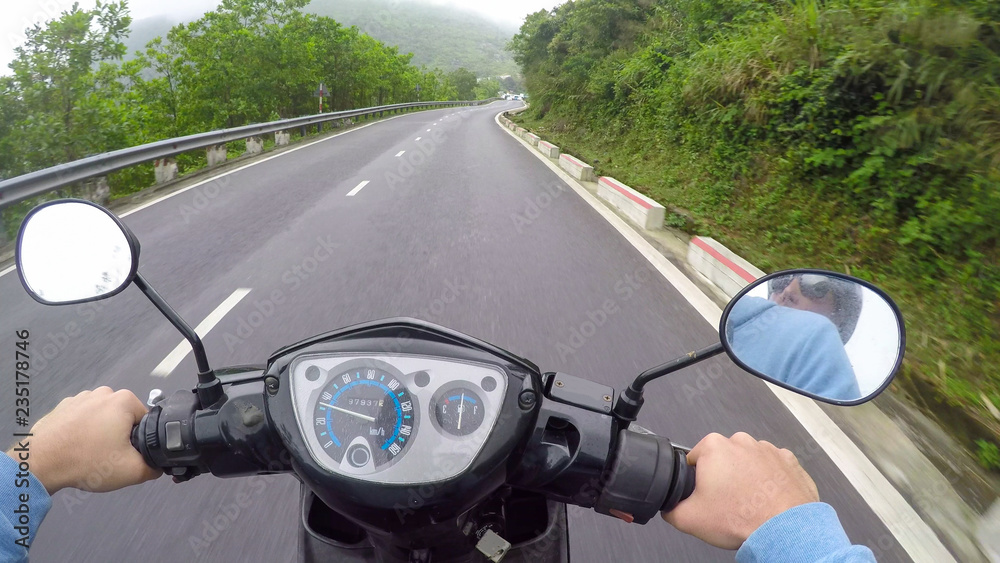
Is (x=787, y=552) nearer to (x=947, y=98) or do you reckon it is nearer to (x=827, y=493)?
(x=827, y=493)

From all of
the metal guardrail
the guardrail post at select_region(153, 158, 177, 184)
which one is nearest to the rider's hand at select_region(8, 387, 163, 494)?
the metal guardrail

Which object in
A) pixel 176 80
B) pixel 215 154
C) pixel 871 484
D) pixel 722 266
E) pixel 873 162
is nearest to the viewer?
pixel 871 484

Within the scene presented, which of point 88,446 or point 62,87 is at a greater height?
point 88,446

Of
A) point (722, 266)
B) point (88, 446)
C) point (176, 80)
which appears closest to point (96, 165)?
point (722, 266)

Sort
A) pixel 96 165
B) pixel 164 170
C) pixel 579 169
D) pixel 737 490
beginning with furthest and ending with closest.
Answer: pixel 579 169 < pixel 164 170 < pixel 96 165 < pixel 737 490

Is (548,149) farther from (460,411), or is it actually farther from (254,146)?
(460,411)

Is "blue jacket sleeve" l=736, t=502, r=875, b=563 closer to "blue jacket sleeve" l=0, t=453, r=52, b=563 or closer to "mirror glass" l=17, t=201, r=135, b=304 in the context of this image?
"blue jacket sleeve" l=0, t=453, r=52, b=563

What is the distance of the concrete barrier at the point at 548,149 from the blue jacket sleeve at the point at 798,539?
52.6 feet

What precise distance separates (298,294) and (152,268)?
187cm

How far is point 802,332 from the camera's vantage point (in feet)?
4.39

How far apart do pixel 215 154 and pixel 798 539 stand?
1538cm

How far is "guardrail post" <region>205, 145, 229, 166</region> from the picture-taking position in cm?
1411

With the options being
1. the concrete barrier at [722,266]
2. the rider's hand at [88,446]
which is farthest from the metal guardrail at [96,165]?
the concrete barrier at [722,266]

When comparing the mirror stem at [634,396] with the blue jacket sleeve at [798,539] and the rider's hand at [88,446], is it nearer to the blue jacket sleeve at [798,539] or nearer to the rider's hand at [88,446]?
the blue jacket sleeve at [798,539]
